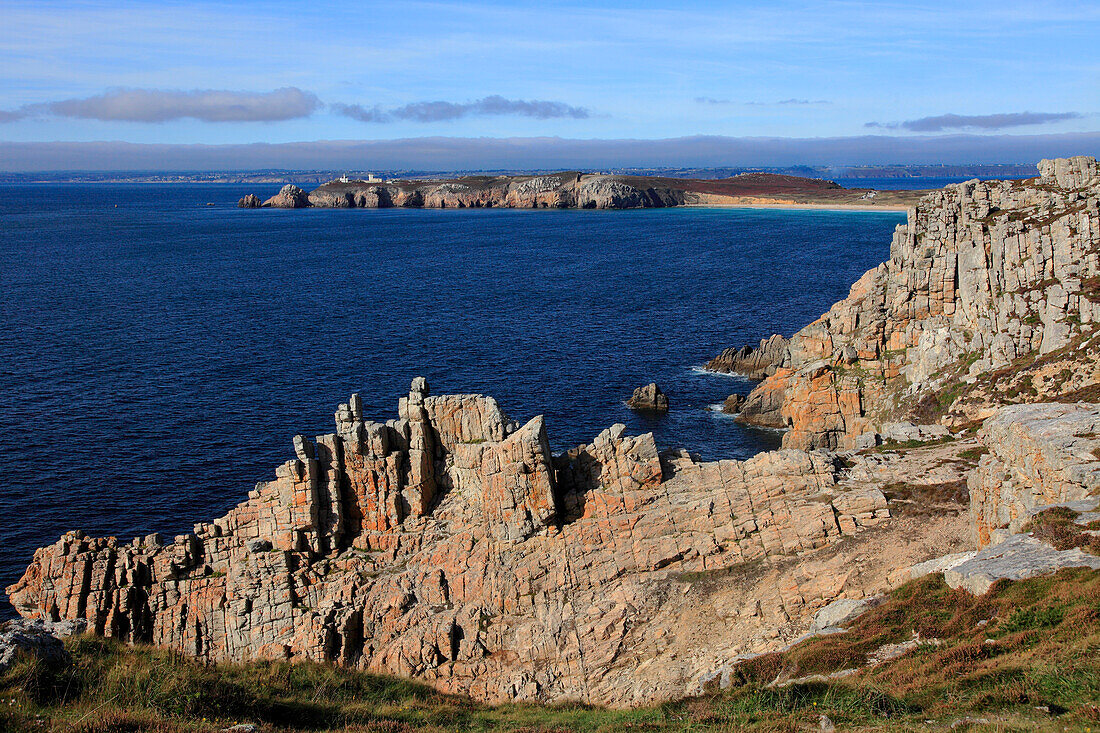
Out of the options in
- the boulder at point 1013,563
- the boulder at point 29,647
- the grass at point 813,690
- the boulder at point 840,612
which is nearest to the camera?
the grass at point 813,690

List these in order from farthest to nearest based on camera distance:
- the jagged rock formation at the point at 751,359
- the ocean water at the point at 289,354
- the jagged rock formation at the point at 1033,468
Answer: the jagged rock formation at the point at 751,359
the ocean water at the point at 289,354
the jagged rock formation at the point at 1033,468

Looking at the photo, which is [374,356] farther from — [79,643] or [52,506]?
[79,643]

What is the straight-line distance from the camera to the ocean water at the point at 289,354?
63.2 m

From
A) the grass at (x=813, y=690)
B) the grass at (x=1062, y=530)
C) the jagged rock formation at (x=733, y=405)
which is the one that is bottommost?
the jagged rock formation at (x=733, y=405)

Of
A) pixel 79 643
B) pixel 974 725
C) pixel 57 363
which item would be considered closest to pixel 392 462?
pixel 79 643

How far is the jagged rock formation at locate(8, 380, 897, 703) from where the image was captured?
35.1m

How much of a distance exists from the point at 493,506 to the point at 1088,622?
80.5ft

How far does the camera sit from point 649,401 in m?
80.7

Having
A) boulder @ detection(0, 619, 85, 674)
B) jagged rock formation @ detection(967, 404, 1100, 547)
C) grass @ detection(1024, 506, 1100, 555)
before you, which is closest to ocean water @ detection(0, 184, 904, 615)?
boulder @ detection(0, 619, 85, 674)

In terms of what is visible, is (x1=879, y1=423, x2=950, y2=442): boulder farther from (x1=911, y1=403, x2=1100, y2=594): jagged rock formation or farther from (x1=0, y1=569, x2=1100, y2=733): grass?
(x1=0, y1=569, x2=1100, y2=733): grass

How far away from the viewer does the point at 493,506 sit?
39.0 meters

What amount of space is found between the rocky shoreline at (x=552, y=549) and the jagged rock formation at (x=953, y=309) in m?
8.40

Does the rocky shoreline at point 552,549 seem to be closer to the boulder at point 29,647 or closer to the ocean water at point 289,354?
the boulder at point 29,647

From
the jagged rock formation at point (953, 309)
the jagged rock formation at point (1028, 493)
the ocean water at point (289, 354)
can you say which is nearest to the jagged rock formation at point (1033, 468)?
the jagged rock formation at point (1028, 493)
